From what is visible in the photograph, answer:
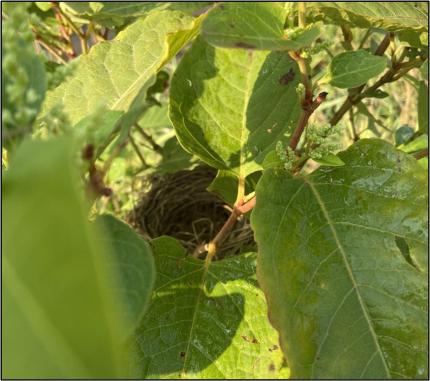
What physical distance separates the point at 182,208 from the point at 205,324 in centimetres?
74

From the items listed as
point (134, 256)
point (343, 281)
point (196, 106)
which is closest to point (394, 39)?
point (196, 106)

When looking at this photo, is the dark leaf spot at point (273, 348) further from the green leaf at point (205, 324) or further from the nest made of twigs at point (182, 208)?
the nest made of twigs at point (182, 208)

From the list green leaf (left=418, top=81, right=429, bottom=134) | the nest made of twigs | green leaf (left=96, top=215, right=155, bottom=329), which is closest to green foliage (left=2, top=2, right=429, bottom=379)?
green leaf (left=96, top=215, right=155, bottom=329)

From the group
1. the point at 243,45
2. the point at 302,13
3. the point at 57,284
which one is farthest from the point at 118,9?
the point at 57,284

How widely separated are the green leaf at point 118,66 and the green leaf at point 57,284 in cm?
71

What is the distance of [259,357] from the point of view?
932 millimetres

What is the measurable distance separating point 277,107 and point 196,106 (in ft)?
0.47

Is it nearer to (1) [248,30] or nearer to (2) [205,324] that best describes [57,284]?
(1) [248,30]

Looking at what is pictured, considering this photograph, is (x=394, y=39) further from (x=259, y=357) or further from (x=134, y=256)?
(x=134, y=256)

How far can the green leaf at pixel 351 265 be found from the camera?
834 millimetres

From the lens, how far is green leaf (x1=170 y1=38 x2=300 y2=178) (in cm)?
106

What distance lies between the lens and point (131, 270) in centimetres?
63

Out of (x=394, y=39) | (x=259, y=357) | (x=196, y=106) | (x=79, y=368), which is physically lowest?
(x=259, y=357)

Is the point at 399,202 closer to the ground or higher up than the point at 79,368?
closer to the ground
